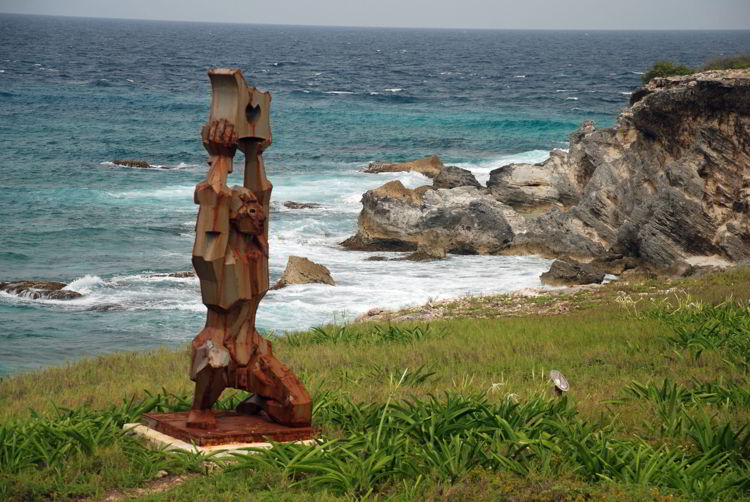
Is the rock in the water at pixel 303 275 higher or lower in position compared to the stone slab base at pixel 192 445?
lower

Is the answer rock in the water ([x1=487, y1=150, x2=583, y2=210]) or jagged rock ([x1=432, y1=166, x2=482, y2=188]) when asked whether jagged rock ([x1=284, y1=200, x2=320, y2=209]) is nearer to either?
jagged rock ([x1=432, y1=166, x2=482, y2=188])

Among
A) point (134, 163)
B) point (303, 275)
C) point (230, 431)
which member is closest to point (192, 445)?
point (230, 431)

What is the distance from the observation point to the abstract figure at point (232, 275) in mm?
9695

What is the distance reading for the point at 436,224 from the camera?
106ft

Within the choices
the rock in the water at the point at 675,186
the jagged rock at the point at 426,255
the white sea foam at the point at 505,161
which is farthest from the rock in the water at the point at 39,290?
the white sea foam at the point at 505,161

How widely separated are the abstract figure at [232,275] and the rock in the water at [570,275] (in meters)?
16.4

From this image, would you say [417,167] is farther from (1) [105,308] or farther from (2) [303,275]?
(1) [105,308]

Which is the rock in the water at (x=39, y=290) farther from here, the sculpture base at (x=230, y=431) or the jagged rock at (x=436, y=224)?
the sculpture base at (x=230, y=431)

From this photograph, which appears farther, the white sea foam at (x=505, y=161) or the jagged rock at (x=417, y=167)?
the white sea foam at (x=505, y=161)

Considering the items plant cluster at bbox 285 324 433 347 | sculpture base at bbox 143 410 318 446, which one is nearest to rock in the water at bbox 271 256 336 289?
plant cluster at bbox 285 324 433 347

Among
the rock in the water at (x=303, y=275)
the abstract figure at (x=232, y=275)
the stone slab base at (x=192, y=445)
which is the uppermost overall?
the abstract figure at (x=232, y=275)

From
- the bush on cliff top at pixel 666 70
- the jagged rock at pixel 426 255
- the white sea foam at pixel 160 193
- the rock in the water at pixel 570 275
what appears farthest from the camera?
the bush on cliff top at pixel 666 70

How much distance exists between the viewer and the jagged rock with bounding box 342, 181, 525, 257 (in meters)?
31.7

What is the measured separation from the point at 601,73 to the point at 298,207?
95439 mm
